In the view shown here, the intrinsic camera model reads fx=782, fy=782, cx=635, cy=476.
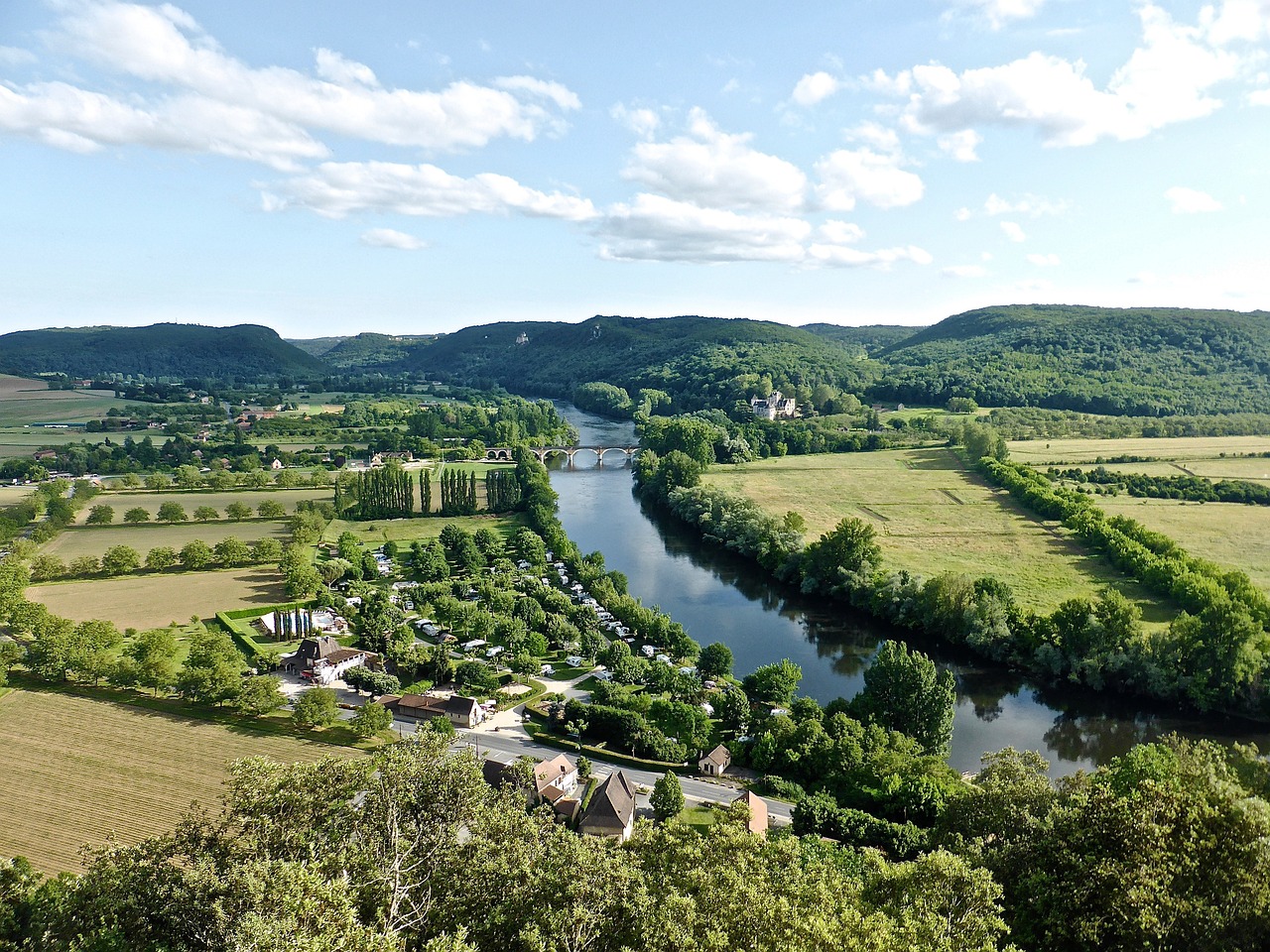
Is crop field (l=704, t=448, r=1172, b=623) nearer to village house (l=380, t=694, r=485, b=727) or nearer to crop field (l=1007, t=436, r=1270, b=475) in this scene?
crop field (l=1007, t=436, r=1270, b=475)

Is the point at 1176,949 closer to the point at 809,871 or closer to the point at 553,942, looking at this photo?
the point at 809,871

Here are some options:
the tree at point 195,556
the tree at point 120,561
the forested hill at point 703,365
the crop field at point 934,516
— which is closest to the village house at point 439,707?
the tree at point 195,556

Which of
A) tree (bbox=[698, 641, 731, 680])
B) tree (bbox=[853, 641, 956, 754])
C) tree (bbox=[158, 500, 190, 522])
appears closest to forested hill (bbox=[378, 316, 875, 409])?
tree (bbox=[158, 500, 190, 522])

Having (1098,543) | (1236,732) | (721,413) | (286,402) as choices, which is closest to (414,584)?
(1236,732)

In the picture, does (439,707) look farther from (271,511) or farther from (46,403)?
(46,403)

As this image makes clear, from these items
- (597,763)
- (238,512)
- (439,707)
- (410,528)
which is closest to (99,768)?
(439,707)

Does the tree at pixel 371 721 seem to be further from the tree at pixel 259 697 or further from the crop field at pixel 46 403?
the crop field at pixel 46 403
